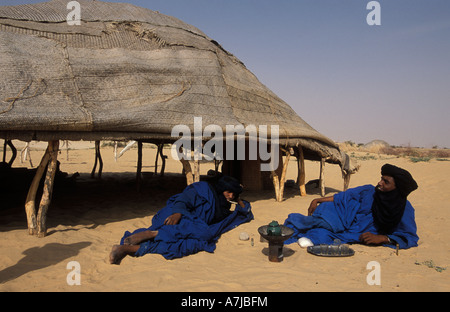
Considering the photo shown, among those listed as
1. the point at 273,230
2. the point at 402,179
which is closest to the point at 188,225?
the point at 273,230

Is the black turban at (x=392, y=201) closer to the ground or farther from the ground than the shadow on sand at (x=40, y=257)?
farther from the ground

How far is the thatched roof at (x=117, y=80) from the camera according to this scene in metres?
4.86

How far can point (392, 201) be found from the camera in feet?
14.5

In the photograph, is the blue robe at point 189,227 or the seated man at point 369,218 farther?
the seated man at point 369,218

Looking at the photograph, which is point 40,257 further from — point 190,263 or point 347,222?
point 347,222

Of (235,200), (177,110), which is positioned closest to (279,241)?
(235,200)

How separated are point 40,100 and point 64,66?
962mm

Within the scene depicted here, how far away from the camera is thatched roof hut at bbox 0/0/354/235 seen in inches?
191

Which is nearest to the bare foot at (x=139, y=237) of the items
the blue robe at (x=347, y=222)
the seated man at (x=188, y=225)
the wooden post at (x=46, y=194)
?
the seated man at (x=188, y=225)

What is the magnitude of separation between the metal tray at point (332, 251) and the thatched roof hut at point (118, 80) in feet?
9.61

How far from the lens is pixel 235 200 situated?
563cm

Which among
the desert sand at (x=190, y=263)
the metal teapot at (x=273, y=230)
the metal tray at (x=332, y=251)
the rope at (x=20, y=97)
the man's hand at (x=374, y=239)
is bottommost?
the desert sand at (x=190, y=263)

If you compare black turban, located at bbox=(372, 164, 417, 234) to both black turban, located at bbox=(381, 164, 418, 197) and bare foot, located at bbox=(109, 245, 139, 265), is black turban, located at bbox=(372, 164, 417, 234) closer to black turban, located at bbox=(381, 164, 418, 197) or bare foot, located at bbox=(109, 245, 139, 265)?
black turban, located at bbox=(381, 164, 418, 197)

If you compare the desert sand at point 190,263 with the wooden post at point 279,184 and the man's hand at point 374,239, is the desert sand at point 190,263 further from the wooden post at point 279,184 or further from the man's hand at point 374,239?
the wooden post at point 279,184
